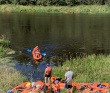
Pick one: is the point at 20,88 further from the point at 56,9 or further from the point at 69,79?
the point at 56,9

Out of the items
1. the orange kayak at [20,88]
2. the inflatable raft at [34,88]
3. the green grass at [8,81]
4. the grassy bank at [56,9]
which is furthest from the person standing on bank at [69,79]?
the grassy bank at [56,9]

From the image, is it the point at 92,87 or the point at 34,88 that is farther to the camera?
the point at 92,87

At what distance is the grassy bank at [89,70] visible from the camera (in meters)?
12.3

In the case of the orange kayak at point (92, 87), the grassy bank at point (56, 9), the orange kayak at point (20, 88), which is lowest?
the orange kayak at point (92, 87)

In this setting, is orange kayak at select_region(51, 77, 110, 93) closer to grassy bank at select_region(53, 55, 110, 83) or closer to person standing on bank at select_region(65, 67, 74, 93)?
person standing on bank at select_region(65, 67, 74, 93)

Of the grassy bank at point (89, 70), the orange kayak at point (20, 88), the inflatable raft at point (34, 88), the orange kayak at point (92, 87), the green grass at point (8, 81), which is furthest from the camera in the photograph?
the grassy bank at point (89, 70)

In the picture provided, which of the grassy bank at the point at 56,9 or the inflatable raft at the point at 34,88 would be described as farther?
the grassy bank at the point at 56,9

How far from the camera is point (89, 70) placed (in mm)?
13406

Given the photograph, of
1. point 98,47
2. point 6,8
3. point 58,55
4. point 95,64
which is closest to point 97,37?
point 98,47

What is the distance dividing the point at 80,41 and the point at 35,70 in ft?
39.7

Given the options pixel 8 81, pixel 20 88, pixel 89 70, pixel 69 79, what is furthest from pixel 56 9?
pixel 69 79

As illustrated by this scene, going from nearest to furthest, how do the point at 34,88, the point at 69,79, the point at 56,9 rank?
the point at 34,88, the point at 69,79, the point at 56,9

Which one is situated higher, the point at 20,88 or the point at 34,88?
the point at 34,88

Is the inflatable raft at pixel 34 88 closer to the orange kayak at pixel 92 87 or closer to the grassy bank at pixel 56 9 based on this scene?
the orange kayak at pixel 92 87
